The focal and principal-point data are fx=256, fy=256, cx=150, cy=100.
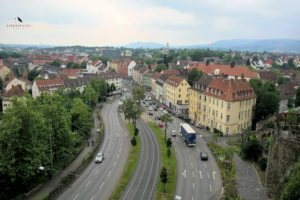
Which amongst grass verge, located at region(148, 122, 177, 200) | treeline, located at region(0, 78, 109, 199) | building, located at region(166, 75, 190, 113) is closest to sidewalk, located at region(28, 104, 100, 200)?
treeline, located at region(0, 78, 109, 199)

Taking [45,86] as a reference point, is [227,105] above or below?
above

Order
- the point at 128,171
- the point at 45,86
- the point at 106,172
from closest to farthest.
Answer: the point at 128,171
the point at 106,172
the point at 45,86

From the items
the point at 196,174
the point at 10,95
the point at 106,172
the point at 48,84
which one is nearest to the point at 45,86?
the point at 48,84

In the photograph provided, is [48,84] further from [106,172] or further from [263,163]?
[263,163]

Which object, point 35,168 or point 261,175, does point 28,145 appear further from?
point 261,175

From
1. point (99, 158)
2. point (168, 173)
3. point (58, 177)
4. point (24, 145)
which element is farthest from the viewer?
point (99, 158)

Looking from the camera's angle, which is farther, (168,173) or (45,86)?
(45,86)
